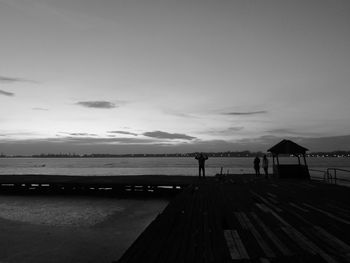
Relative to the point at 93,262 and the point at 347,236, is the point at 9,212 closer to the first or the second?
the point at 93,262

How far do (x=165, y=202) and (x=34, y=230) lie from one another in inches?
444

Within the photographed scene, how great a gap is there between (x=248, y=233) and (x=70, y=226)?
42.5ft

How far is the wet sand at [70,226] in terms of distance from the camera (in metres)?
12.3

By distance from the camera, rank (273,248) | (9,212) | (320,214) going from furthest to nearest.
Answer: (9,212) < (320,214) < (273,248)

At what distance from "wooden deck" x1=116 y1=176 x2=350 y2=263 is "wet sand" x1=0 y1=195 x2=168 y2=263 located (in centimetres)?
402

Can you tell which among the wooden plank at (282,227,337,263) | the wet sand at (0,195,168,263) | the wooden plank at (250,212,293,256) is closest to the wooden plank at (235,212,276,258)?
the wooden plank at (250,212,293,256)

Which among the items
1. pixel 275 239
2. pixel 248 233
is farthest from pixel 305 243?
pixel 248 233

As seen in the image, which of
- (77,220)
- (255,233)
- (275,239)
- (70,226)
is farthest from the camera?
(77,220)

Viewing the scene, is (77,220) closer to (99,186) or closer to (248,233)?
(99,186)

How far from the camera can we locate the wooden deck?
643cm

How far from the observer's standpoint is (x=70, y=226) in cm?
1748

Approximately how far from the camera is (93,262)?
36.7ft

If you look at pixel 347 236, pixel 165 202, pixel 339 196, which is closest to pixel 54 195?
pixel 165 202

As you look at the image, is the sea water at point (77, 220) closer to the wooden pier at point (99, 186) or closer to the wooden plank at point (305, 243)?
the wooden pier at point (99, 186)
